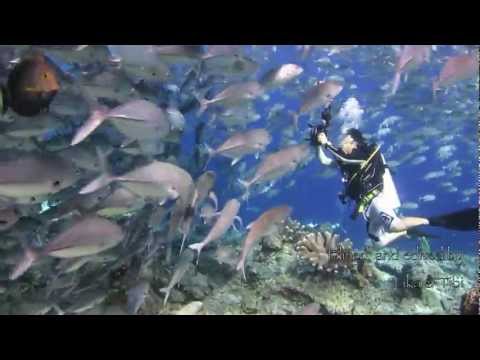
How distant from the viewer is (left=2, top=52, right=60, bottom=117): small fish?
10.8ft

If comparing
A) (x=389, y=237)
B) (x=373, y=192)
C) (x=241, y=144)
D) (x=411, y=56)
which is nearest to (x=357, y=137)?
(x=373, y=192)

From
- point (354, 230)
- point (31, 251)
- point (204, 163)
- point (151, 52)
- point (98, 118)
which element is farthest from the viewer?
point (354, 230)

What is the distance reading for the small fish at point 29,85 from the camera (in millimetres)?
3303

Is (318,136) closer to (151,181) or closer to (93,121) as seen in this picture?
(151,181)

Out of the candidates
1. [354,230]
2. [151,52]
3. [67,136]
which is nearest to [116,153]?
[67,136]

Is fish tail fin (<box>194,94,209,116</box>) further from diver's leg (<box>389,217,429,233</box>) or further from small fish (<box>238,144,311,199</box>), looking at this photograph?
diver's leg (<box>389,217,429,233</box>)

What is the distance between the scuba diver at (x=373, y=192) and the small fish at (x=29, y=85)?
3.02 meters

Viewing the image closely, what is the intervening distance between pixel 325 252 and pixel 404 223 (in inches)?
41.9

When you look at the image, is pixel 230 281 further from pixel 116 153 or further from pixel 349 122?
pixel 349 122

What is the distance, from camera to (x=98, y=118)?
3.69 meters

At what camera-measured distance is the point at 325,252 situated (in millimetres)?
5430

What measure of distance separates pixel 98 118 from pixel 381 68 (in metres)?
13.9

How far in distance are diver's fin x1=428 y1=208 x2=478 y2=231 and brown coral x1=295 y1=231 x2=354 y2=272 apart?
1187 mm

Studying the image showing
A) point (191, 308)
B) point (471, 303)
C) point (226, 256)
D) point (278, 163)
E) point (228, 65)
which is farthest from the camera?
point (228, 65)
